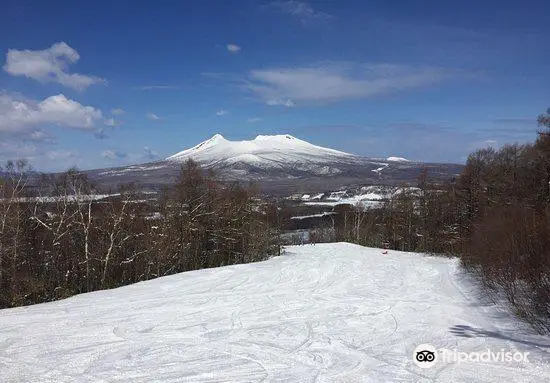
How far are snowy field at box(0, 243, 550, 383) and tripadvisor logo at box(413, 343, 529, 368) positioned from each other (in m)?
0.24

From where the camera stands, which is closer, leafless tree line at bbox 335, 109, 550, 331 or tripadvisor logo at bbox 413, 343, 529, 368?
tripadvisor logo at bbox 413, 343, 529, 368

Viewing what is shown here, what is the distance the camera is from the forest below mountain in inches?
699

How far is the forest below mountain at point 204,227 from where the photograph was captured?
1777 cm

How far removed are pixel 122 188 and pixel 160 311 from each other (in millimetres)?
23990

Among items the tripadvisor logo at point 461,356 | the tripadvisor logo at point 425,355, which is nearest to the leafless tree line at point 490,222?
the tripadvisor logo at point 461,356

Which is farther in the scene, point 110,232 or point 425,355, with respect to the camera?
point 110,232

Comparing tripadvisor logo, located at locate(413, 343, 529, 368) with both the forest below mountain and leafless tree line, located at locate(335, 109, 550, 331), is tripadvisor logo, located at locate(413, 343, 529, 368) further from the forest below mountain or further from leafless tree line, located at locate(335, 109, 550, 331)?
the forest below mountain

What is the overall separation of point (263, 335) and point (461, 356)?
206 inches

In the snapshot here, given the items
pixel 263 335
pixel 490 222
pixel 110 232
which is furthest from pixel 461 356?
pixel 110 232

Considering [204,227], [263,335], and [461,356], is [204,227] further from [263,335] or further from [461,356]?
[461,356]

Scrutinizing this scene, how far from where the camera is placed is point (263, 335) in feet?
43.0

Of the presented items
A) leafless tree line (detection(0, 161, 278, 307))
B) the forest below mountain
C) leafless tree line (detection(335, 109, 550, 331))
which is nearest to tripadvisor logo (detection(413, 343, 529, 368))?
leafless tree line (detection(335, 109, 550, 331))

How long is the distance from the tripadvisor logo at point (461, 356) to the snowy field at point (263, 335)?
24 cm

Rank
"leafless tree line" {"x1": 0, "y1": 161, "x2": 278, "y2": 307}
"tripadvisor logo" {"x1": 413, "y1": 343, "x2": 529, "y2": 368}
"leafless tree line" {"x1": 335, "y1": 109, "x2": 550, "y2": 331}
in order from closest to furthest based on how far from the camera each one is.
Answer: "tripadvisor logo" {"x1": 413, "y1": 343, "x2": 529, "y2": 368}
"leafless tree line" {"x1": 335, "y1": 109, "x2": 550, "y2": 331}
"leafless tree line" {"x1": 0, "y1": 161, "x2": 278, "y2": 307}
